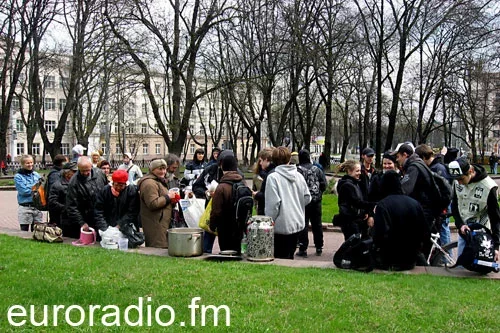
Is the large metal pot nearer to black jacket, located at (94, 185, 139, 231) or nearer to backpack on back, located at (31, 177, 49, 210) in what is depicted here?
black jacket, located at (94, 185, 139, 231)

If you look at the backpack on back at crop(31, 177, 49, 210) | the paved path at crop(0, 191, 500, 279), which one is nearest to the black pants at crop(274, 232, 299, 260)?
the paved path at crop(0, 191, 500, 279)

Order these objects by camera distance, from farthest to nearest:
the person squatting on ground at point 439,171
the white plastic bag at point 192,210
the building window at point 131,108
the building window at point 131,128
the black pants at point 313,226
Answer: the building window at point 131,128, the building window at point 131,108, the black pants at point 313,226, the white plastic bag at point 192,210, the person squatting on ground at point 439,171

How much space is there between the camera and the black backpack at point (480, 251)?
5910 mm

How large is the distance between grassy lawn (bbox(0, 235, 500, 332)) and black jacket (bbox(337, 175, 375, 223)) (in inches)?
54.5

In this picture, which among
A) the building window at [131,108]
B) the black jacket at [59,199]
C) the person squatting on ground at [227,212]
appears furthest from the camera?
the building window at [131,108]

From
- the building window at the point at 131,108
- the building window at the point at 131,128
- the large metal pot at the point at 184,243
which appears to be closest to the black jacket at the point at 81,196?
the large metal pot at the point at 184,243

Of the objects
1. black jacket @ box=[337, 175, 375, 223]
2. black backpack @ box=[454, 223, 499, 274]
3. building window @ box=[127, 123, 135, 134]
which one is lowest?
black backpack @ box=[454, 223, 499, 274]

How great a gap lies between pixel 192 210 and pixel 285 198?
1.67 m

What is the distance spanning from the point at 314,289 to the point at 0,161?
33648 millimetres

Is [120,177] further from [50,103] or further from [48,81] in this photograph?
[50,103]

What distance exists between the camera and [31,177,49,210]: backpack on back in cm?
890

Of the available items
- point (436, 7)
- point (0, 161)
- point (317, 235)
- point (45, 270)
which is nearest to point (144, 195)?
point (45, 270)

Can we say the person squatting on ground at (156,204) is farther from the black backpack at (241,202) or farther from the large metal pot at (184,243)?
the black backpack at (241,202)

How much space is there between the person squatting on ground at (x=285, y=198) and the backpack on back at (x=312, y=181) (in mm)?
1496
